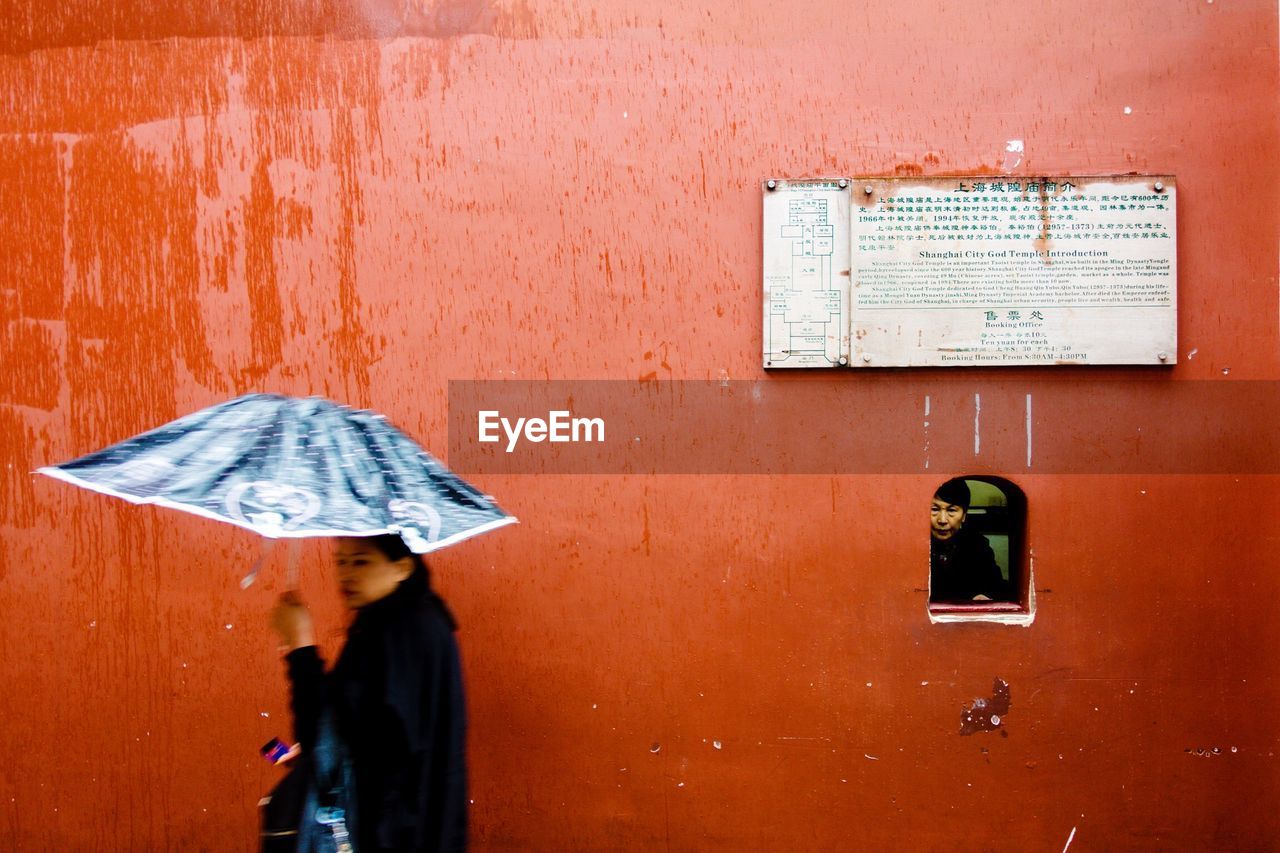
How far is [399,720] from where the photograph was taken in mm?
2045

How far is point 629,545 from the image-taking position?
324cm

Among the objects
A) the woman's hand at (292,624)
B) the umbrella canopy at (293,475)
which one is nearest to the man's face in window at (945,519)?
the umbrella canopy at (293,475)

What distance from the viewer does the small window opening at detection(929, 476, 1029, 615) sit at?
3311 millimetres

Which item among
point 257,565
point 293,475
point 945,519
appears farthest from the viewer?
point 945,519

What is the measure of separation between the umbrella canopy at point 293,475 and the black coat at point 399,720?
281mm

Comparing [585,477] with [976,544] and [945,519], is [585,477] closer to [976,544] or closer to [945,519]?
[945,519]

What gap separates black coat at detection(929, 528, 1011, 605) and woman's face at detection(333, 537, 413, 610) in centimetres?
208

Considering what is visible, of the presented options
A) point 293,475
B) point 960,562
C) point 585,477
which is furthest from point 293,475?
point 960,562

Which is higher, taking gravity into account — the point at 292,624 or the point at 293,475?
the point at 293,475

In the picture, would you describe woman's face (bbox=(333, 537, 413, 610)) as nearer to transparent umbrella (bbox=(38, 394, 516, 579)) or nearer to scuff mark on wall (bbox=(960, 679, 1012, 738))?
transparent umbrella (bbox=(38, 394, 516, 579))

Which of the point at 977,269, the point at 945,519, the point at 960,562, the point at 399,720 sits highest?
the point at 977,269

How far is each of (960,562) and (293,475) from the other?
2467 millimetres

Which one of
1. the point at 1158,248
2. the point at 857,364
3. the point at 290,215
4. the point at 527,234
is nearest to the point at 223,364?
the point at 290,215

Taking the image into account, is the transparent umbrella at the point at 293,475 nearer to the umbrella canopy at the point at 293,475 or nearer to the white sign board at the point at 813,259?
the umbrella canopy at the point at 293,475
